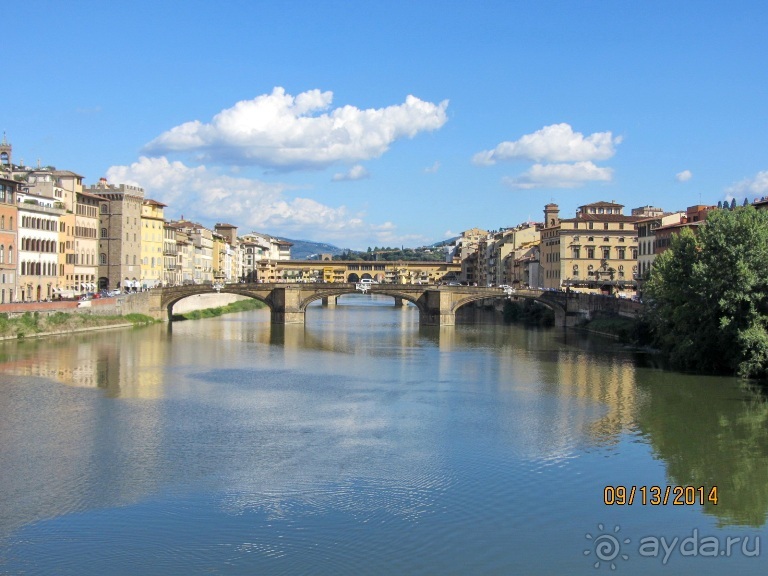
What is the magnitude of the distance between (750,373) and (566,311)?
35440mm

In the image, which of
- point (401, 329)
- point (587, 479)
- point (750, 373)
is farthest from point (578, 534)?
point (401, 329)

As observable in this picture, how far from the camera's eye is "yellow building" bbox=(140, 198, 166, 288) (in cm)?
7975

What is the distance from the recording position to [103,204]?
74.0 metres

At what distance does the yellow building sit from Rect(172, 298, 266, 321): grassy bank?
4287 millimetres

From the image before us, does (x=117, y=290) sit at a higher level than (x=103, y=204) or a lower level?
lower

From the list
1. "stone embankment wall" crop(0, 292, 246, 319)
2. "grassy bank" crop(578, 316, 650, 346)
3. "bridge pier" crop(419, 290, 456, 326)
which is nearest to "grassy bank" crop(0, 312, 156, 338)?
"stone embankment wall" crop(0, 292, 246, 319)

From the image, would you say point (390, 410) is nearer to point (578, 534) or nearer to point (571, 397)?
point (571, 397)

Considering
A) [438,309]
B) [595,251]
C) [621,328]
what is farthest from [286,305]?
[595,251]

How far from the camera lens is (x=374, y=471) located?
2166 cm

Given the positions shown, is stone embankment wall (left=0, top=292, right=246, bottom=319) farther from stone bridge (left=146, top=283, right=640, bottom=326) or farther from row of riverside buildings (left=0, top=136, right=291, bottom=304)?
row of riverside buildings (left=0, top=136, right=291, bottom=304)

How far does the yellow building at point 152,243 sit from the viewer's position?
262ft
